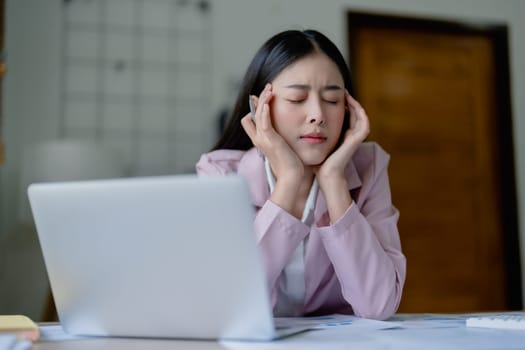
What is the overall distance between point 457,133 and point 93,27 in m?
2.04

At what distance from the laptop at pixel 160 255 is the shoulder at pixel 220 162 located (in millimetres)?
488

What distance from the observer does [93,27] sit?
2896 mm

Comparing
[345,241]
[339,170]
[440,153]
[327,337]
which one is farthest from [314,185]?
[440,153]

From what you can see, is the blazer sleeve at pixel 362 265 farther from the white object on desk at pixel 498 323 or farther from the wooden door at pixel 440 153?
the wooden door at pixel 440 153

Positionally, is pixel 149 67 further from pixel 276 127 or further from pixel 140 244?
pixel 140 244

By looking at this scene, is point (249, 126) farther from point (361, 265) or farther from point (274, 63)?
point (361, 265)

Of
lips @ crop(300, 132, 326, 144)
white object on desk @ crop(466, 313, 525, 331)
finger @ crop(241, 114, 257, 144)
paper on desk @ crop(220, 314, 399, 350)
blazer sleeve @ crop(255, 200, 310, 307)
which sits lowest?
white object on desk @ crop(466, 313, 525, 331)

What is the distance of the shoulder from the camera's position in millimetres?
1205

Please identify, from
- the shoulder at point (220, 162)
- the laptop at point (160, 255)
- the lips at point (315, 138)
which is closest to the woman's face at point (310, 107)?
the lips at point (315, 138)

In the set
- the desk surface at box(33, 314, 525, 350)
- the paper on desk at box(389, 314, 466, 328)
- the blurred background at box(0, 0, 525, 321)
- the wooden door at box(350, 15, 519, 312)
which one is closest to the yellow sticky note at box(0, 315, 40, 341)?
the desk surface at box(33, 314, 525, 350)

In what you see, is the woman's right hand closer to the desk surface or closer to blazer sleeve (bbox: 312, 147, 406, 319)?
blazer sleeve (bbox: 312, 147, 406, 319)

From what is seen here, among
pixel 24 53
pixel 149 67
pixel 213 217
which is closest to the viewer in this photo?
pixel 213 217

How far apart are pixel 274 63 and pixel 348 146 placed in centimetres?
21

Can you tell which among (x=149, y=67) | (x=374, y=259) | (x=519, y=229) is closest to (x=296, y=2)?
(x=149, y=67)
